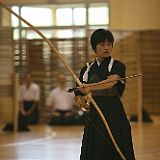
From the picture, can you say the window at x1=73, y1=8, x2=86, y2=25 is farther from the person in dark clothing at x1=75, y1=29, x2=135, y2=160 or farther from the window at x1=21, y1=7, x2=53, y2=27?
the person in dark clothing at x1=75, y1=29, x2=135, y2=160

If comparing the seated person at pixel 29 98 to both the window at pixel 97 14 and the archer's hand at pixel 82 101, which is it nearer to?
the window at pixel 97 14

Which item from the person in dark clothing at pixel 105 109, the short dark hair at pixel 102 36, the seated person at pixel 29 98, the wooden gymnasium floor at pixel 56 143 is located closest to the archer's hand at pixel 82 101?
the person in dark clothing at pixel 105 109

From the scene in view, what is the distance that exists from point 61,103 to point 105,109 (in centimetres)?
601

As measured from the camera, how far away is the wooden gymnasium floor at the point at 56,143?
211 inches

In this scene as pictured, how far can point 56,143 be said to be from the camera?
6.51 metres

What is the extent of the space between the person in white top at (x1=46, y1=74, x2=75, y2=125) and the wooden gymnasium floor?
293 millimetres

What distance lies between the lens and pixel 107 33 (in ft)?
10.1

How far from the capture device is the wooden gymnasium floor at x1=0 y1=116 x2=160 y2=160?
536cm

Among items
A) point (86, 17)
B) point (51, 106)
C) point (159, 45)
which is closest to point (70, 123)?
point (51, 106)

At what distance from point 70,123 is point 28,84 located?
94cm

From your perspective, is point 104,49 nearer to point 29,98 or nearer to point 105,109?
point 105,109

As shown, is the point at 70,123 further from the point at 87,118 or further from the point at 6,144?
the point at 87,118

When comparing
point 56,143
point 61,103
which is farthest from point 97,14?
point 56,143

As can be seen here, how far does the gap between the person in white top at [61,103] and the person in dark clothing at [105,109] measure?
19.2 feet
